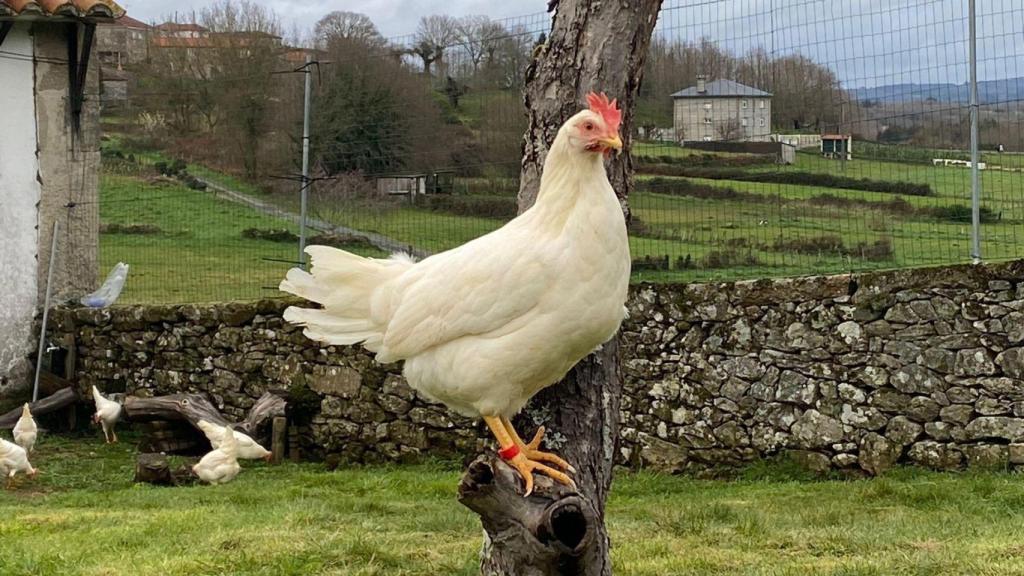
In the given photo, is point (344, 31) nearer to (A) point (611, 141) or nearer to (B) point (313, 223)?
(B) point (313, 223)

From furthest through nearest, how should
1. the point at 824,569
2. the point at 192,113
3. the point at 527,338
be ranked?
the point at 192,113 < the point at 824,569 < the point at 527,338

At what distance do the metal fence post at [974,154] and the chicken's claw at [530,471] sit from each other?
520 cm

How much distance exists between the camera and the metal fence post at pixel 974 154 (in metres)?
8.10

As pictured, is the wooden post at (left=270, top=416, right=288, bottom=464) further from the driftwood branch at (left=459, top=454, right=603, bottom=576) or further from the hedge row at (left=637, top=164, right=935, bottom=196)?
the driftwood branch at (left=459, top=454, right=603, bottom=576)

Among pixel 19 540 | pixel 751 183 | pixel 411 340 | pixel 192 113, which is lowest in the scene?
pixel 19 540

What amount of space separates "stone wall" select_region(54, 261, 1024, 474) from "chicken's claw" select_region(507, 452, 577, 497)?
4819mm

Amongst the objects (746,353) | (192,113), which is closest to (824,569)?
(746,353)

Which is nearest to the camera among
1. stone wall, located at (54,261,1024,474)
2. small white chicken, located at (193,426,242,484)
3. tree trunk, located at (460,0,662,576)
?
tree trunk, located at (460,0,662,576)

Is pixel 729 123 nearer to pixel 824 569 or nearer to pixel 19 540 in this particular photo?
pixel 824 569

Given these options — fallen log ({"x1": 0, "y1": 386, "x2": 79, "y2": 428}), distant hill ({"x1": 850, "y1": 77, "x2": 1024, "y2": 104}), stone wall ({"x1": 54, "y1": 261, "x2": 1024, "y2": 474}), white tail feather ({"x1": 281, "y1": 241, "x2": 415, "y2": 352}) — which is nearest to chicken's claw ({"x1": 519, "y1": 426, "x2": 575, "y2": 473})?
white tail feather ({"x1": 281, "y1": 241, "x2": 415, "y2": 352})

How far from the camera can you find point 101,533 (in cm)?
684

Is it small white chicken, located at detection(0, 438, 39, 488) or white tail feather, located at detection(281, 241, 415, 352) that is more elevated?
white tail feather, located at detection(281, 241, 415, 352)

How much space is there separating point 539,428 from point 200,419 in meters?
6.83

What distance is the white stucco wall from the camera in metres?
12.9
